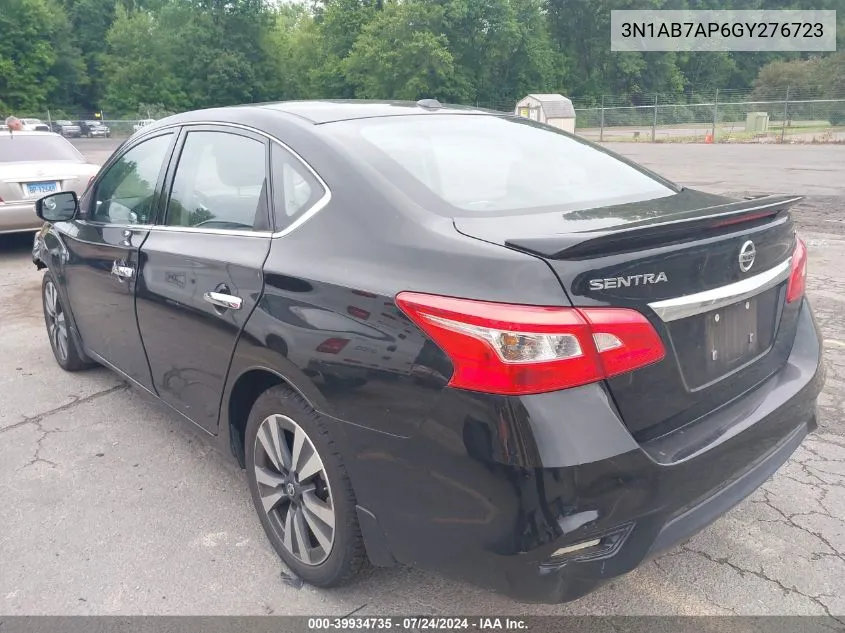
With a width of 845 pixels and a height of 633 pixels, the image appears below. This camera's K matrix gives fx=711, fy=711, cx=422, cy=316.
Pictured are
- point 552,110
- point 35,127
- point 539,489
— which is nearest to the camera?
point 539,489

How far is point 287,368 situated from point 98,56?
74.8m

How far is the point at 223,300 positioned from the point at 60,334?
2682mm

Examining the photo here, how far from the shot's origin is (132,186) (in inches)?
141

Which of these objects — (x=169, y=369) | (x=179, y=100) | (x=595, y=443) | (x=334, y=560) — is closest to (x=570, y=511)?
(x=595, y=443)

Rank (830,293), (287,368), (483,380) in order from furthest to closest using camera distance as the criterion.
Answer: (830,293) < (287,368) < (483,380)

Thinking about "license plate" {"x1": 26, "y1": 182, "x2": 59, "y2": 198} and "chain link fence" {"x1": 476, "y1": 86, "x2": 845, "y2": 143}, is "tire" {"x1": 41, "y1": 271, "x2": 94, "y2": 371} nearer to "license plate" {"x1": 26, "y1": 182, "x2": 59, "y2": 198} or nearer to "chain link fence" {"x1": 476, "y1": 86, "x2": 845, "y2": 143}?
"license plate" {"x1": 26, "y1": 182, "x2": 59, "y2": 198}

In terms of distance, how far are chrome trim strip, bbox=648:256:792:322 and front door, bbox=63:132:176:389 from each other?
2.34 meters

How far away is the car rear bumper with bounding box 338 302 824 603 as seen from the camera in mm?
1783

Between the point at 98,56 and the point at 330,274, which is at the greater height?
the point at 98,56

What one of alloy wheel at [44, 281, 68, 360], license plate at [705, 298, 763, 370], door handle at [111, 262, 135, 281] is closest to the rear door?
door handle at [111, 262, 135, 281]

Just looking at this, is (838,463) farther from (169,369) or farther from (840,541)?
(169,369)

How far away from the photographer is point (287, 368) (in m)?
2.29

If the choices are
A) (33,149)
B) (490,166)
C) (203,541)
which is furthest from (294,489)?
(33,149)

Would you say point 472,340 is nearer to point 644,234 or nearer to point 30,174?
point 644,234
